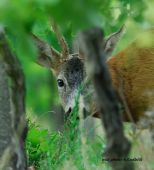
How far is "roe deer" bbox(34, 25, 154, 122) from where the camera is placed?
6.41m

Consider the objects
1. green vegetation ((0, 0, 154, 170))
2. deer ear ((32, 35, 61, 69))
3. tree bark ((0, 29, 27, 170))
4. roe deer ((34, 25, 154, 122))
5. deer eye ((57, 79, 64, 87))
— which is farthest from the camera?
deer eye ((57, 79, 64, 87))

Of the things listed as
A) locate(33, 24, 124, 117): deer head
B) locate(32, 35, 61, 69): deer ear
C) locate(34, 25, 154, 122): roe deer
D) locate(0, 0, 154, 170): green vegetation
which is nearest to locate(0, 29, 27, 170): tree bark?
locate(0, 0, 154, 170): green vegetation

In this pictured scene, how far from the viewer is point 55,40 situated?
7.70m

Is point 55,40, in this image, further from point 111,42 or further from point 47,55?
point 111,42

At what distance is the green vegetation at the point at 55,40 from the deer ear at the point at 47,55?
11 centimetres

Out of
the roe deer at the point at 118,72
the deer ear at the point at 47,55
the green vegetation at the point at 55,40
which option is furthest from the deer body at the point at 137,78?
the deer ear at the point at 47,55

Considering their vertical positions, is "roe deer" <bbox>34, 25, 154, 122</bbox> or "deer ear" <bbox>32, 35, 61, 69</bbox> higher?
"deer ear" <bbox>32, 35, 61, 69</bbox>

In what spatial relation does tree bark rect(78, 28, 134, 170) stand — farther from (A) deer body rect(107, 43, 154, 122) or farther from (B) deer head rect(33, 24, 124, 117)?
(B) deer head rect(33, 24, 124, 117)

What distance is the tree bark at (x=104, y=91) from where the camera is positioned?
1.53 metres

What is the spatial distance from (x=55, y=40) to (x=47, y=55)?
26 cm

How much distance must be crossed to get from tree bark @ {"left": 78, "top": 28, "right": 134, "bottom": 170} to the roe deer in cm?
386

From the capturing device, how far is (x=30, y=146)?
5.68m

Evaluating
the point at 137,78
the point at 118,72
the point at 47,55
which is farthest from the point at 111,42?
the point at 137,78

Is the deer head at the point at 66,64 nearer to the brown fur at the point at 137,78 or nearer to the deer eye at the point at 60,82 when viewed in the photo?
the deer eye at the point at 60,82
